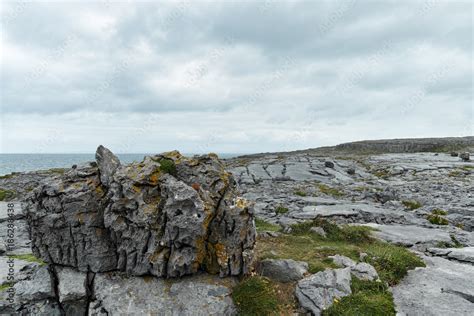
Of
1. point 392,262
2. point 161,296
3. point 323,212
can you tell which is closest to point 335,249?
point 392,262

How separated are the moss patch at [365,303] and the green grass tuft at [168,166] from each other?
27.9ft

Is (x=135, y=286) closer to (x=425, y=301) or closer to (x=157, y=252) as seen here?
(x=157, y=252)

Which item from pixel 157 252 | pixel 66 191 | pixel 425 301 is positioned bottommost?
pixel 425 301

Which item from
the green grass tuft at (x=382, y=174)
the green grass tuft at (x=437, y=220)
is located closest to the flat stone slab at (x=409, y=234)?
the green grass tuft at (x=437, y=220)

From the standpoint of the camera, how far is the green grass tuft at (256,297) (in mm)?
12242

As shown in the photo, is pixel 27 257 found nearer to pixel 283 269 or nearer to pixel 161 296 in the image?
pixel 161 296

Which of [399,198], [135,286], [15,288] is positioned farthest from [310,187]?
[15,288]

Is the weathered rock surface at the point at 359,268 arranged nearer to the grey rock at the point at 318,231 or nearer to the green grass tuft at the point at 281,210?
the grey rock at the point at 318,231

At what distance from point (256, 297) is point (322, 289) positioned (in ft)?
8.45

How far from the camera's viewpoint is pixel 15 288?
43.3ft

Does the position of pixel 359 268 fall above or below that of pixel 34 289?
above

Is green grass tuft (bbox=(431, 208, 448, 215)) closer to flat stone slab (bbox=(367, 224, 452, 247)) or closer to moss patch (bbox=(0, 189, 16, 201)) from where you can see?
flat stone slab (bbox=(367, 224, 452, 247))

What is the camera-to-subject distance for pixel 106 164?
1520 centimetres

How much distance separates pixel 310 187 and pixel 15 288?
2942 cm
